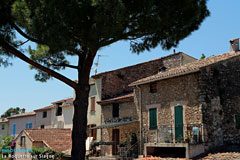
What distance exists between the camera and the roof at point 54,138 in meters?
26.0

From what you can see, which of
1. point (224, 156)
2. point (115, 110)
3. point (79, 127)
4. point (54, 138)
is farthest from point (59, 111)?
Answer: point (79, 127)

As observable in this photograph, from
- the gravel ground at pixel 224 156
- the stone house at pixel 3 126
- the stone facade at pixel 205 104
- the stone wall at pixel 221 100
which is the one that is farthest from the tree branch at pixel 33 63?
the stone house at pixel 3 126

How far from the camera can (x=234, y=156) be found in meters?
14.2

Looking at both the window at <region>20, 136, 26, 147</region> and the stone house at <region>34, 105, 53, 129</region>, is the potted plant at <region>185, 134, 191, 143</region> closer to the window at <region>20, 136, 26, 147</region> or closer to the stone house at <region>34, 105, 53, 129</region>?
the window at <region>20, 136, 26, 147</region>

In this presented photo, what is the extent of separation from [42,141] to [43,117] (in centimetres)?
935

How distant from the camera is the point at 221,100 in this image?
17578mm

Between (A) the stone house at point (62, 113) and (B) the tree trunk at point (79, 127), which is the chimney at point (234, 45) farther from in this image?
(A) the stone house at point (62, 113)

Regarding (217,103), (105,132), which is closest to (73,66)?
(217,103)

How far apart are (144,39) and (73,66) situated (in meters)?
3.29

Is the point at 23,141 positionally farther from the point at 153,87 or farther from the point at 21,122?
the point at 153,87

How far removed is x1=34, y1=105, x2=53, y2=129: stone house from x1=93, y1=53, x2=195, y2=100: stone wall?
10.9 meters

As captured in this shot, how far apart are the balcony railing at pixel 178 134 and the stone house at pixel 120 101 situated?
2169mm

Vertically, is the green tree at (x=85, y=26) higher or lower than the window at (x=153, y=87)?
higher

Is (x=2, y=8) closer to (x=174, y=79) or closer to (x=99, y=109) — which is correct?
(x=174, y=79)
